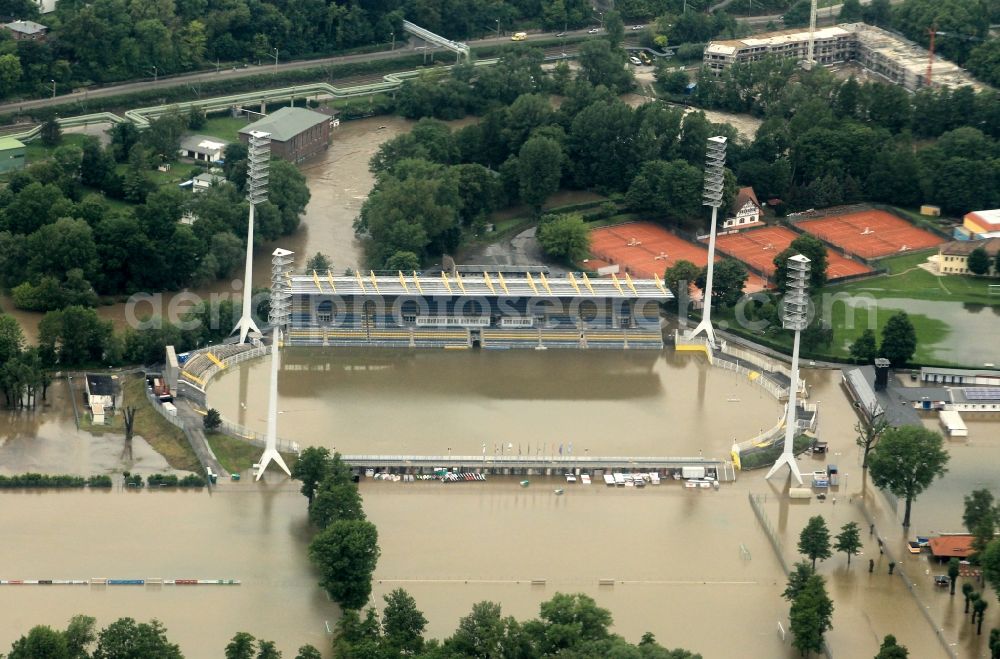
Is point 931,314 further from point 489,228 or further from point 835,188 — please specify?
point 489,228

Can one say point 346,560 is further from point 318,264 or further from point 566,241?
point 566,241

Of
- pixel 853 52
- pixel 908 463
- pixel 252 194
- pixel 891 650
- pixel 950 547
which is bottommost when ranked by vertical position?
pixel 853 52

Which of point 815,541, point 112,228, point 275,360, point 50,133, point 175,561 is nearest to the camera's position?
point 175,561

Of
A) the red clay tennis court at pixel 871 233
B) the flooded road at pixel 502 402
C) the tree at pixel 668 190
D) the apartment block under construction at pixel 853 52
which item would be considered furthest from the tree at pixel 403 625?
the apartment block under construction at pixel 853 52

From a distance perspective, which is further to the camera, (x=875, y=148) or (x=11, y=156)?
(x=875, y=148)

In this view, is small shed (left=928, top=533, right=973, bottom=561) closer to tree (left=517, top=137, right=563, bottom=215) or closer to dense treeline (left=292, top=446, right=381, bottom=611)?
dense treeline (left=292, top=446, right=381, bottom=611)

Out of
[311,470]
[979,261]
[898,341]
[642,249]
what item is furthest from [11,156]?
[979,261]
